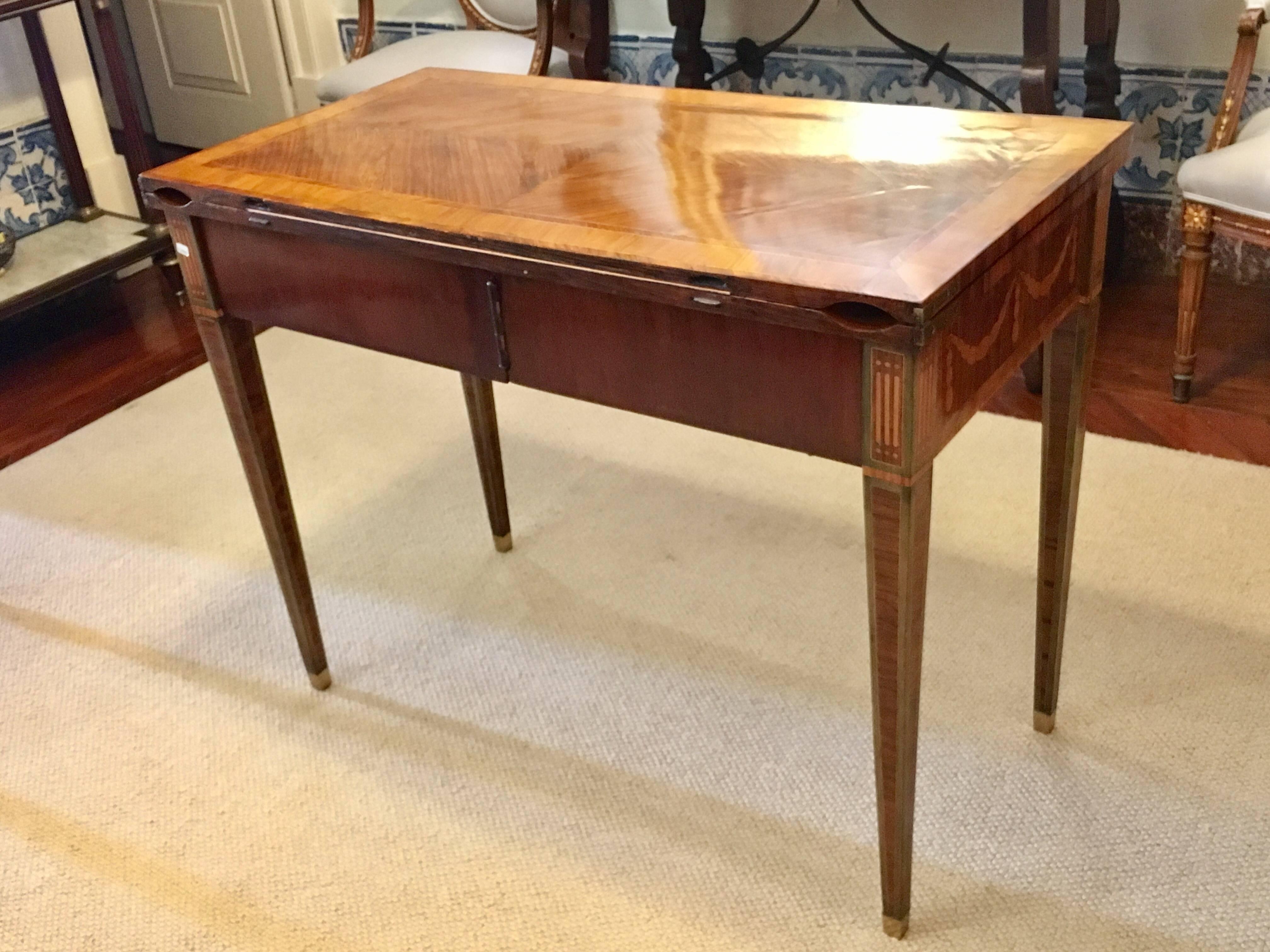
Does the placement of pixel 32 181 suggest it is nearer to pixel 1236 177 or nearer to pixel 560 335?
pixel 560 335

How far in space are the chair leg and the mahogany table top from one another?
3.16 ft

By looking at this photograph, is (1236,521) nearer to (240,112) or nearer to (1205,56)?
(1205,56)

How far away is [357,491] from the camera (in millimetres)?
2178

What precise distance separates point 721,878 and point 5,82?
8.58 ft

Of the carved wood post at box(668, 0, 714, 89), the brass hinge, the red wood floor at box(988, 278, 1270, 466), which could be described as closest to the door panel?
the carved wood post at box(668, 0, 714, 89)

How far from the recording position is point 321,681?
1.71 metres

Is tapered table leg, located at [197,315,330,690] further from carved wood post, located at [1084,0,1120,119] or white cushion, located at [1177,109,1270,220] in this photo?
carved wood post, located at [1084,0,1120,119]

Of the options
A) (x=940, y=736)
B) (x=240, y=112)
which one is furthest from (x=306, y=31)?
(x=940, y=736)

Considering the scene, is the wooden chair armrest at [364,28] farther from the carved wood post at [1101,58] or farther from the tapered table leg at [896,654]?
the tapered table leg at [896,654]

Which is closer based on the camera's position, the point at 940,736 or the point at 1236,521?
the point at 940,736

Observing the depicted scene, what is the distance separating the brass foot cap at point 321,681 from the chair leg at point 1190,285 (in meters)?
1.58

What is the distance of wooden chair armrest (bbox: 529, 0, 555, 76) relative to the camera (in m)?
2.76

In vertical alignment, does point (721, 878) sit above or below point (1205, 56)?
below

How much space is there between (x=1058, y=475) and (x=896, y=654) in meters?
0.37
